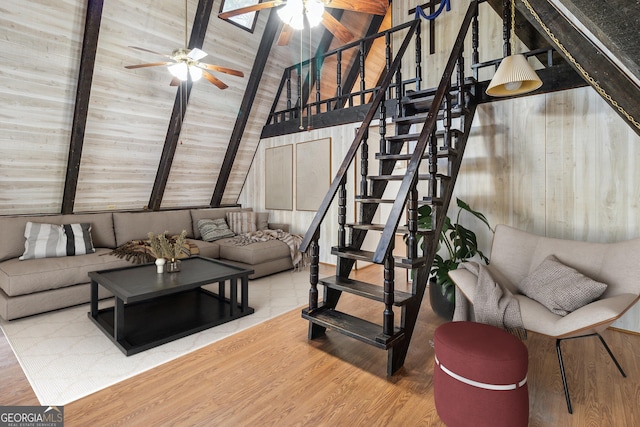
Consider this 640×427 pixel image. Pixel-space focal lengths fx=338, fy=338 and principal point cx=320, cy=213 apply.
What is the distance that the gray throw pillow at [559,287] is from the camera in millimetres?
2158

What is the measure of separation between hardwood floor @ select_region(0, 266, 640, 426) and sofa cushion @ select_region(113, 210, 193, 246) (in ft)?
7.07

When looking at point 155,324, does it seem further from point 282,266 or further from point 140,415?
point 282,266

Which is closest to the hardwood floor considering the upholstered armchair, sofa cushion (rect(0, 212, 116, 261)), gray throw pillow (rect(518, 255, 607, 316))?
the upholstered armchair

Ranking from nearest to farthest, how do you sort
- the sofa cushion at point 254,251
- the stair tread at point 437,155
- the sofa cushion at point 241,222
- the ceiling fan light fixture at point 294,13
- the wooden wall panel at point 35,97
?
1. the ceiling fan light fixture at point 294,13
2. the stair tread at point 437,155
3. the wooden wall panel at point 35,97
4. the sofa cushion at point 254,251
5. the sofa cushion at point 241,222

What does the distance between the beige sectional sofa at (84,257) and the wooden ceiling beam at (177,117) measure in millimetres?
387

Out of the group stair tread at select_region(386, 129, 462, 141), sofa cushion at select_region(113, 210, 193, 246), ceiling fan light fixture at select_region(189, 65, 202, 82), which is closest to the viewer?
stair tread at select_region(386, 129, 462, 141)

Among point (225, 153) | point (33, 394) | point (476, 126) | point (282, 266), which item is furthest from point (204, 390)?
point (225, 153)

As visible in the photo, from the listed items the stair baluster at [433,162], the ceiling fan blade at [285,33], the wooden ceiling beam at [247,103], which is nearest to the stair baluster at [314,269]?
the stair baluster at [433,162]

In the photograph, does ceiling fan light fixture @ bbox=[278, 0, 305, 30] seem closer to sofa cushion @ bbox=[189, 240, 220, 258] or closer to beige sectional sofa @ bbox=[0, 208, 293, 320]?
beige sectional sofa @ bbox=[0, 208, 293, 320]

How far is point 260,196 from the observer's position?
6395 millimetres

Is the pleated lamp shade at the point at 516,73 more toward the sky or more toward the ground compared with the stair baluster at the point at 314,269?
more toward the sky

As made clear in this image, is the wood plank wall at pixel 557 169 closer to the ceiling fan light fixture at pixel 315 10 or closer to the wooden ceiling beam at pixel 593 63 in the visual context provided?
the wooden ceiling beam at pixel 593 63

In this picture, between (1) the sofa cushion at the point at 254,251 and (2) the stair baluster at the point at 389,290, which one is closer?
(2) the stair baluster at the point at 389,290

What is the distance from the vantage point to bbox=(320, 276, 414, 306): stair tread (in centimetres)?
231
